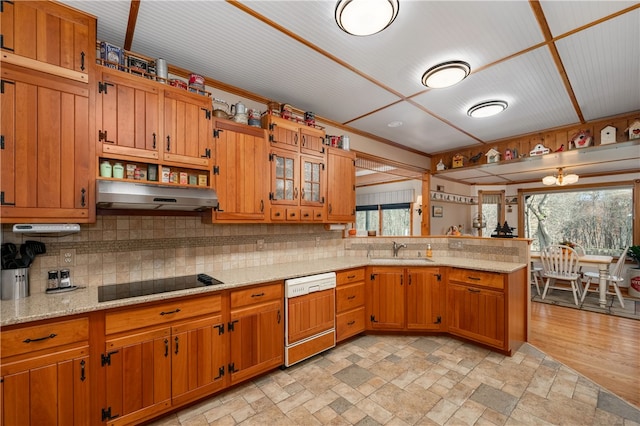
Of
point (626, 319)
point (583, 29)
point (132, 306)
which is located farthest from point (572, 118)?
point (132, 306)

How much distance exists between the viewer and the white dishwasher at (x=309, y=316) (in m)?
2.53

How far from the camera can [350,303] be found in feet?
10.3

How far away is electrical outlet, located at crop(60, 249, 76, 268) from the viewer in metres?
1.92

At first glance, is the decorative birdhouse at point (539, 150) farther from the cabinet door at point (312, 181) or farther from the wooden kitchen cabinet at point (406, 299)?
the cabinet door at point (312, 181)

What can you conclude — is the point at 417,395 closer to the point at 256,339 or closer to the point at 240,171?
the point at 256,339

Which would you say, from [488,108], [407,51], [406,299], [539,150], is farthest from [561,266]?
[407,51]

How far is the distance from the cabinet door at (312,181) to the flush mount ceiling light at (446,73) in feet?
4.56

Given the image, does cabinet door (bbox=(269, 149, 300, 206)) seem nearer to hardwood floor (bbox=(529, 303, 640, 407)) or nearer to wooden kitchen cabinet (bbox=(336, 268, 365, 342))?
wooden kitchen cabinet (bbox=(336, 268, 365, 342))

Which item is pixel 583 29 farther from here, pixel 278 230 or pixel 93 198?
pixel 93 198

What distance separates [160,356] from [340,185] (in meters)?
2.48

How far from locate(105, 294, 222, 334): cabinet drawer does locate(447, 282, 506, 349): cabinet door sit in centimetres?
268

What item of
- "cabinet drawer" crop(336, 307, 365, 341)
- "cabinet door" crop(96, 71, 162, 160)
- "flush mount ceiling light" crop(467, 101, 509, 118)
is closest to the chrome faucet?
"cabinet drawer" crop(336, 307, 365, 341)

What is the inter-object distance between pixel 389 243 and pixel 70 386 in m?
3.51

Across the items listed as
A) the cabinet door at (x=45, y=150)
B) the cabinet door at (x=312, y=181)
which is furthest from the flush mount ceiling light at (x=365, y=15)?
the cabinet door at (x=45, y=150)
